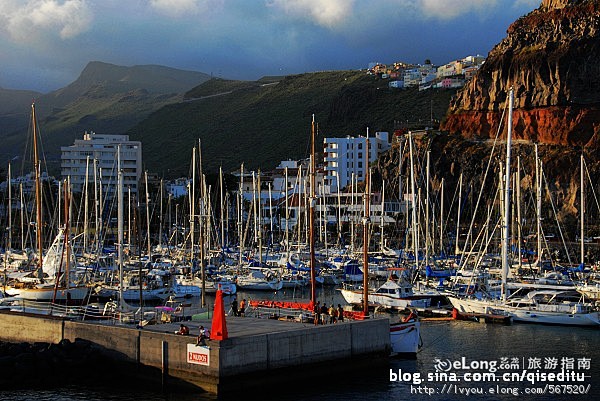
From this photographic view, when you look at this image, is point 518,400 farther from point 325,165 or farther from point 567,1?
point 325,165

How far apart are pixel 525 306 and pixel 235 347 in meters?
26.9

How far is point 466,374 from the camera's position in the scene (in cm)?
3931

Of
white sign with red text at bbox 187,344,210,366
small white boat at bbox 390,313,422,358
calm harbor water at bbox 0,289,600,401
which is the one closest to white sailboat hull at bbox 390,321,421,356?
small white boat at bbox 390,313,422,358

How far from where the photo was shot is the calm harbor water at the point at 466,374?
34.8 m

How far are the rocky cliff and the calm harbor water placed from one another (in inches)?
2753

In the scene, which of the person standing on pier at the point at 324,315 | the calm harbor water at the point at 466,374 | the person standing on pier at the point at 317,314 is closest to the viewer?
the calm harbor water at the point at 466,374

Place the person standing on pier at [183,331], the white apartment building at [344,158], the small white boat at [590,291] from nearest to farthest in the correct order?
the person standing on pier at [183,331] < the small white boat at [590,291] < the white apartment building at [344,158]

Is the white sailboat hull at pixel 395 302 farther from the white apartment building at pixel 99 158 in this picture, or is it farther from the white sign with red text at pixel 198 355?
the white apartment building at pixel 99 158

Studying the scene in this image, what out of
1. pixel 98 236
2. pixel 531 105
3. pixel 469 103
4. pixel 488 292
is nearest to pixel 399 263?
pixel 488 292

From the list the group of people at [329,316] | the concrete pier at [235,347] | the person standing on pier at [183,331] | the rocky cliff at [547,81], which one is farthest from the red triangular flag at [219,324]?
the rocky cliff at [547,81]

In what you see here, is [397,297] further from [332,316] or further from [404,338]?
[332,316]

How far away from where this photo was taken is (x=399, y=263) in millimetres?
78000

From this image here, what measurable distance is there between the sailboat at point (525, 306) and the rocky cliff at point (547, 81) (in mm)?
62610

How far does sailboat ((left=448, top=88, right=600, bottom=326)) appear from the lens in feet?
174
